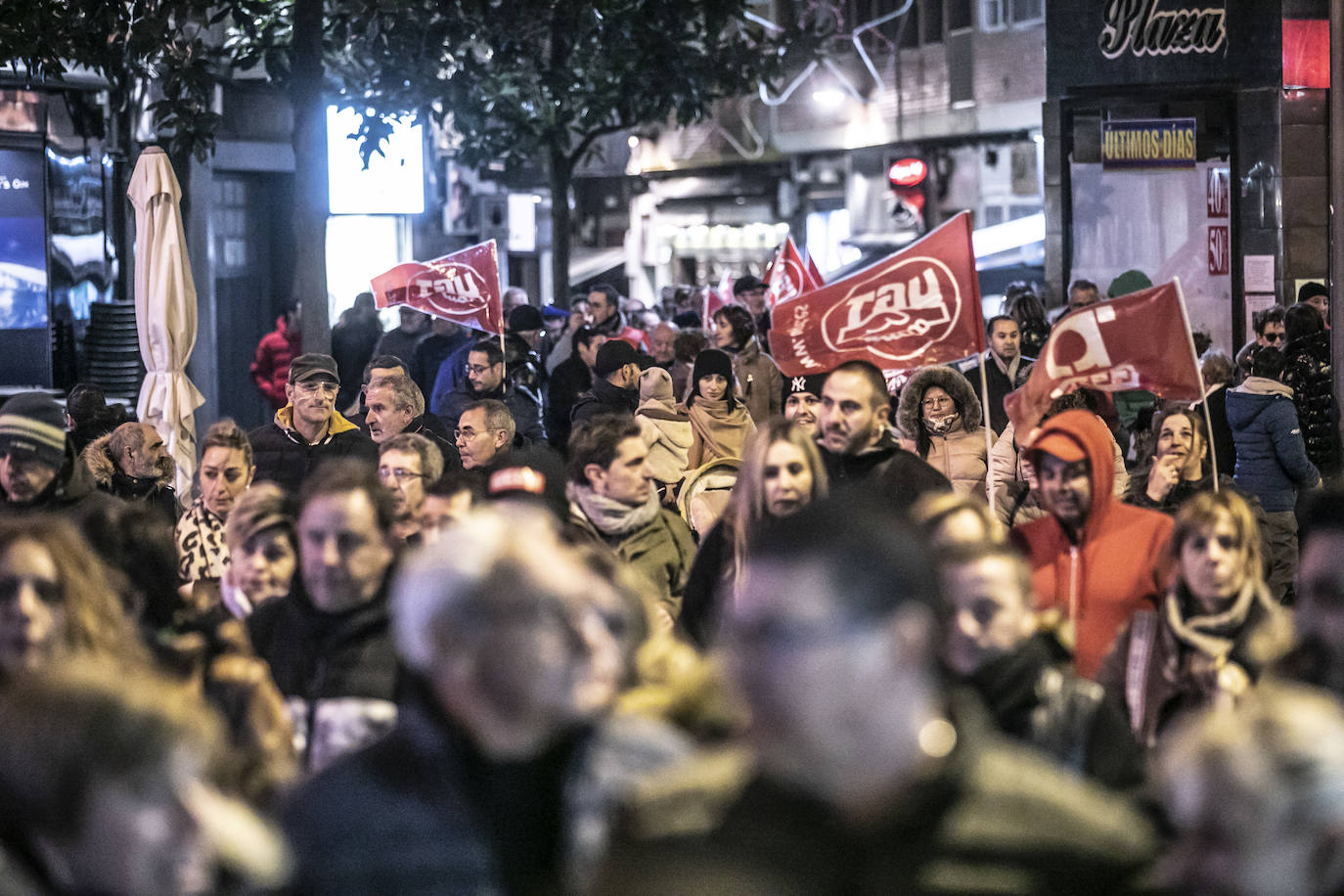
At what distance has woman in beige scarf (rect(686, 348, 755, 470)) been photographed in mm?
12648

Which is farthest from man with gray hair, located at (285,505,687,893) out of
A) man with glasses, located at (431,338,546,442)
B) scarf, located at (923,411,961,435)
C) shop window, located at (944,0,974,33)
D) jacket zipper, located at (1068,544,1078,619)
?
shop window, located at (944,0,974,33)

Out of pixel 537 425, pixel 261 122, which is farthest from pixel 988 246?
pixel 537 425

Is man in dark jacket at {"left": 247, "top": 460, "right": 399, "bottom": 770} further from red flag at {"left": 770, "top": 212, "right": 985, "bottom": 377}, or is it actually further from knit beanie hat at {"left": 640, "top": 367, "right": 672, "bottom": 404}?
knit beanie hat at {"left": 640, "top": 367, "right": 672, "bottom": 404}

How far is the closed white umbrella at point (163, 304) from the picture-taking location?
508 inches

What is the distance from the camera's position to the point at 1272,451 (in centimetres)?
1136

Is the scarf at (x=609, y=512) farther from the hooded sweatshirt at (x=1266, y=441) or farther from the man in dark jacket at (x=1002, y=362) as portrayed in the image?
the man in dark jacket at (x=1002, y=362)

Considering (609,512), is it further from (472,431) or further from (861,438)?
(472,431)

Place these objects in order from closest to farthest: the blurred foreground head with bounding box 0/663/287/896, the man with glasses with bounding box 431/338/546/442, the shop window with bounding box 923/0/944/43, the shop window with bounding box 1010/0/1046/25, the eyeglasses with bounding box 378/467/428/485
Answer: the blurred foreground head with bounding box 0/663/287/896 < the eyeglasses with bounding box 378/467/428/485 < the man with glasses with bounding box 431/338/546/442 < the shop window with bounding box 1010/0/1046/25 < the shop window with bounding box 923/0/944/43

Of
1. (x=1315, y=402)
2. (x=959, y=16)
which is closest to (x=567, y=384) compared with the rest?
(x=1315, y=402)

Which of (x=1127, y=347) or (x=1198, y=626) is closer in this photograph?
(x=1198, y=626)

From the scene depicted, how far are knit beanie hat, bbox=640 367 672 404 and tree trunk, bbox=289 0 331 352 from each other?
11.4ft

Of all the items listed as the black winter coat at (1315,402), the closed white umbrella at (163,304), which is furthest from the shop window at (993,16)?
the closed white umbrella at (163,304)

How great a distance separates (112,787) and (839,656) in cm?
108

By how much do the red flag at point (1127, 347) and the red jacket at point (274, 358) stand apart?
1173 centimetres
